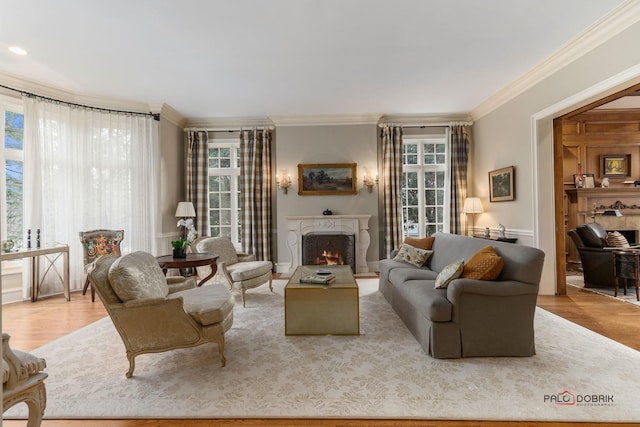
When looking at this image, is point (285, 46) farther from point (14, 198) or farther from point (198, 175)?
point (14, 198)

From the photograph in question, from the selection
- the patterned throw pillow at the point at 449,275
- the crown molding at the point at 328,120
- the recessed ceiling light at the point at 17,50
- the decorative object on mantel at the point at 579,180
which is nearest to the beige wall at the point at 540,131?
the decorative object on mantel at the point at 579,180

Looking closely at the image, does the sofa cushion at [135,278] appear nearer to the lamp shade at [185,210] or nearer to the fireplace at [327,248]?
the lamp shade at [185,210]

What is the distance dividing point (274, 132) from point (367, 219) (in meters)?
2.72

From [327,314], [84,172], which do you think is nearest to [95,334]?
[327,314]

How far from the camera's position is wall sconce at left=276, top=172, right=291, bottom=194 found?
6574mm

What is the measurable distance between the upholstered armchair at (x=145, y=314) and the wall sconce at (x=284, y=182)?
4.03m

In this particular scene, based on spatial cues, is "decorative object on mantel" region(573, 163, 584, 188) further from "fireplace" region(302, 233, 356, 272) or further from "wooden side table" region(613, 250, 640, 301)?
"fireplace" region(302, 233, 356, 272)

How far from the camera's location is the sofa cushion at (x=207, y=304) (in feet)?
8.71

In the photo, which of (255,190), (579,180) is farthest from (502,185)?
(255,190)

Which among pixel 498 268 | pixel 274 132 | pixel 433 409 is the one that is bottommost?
pixel 433 409

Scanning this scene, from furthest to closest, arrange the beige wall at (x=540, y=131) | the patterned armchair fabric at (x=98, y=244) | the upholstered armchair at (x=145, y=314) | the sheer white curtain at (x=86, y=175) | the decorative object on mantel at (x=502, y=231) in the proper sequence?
the decorative object on mantel at (x=502, y=231), the patterned armchair fabric at (x=98, y=244), the sheer white curtain at (x=86, y=175), the beige wall at (x=540, y=131), the upholstered armchair at (x=145, y=314)

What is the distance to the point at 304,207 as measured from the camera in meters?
6.68

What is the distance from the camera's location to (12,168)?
488cm

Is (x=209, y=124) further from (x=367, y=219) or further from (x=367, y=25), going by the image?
(x=367, y=25)
